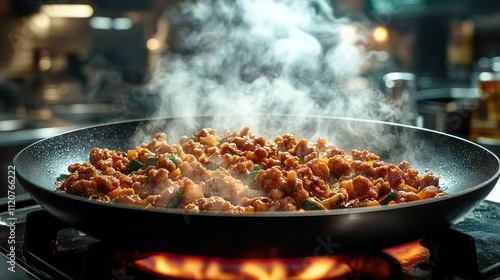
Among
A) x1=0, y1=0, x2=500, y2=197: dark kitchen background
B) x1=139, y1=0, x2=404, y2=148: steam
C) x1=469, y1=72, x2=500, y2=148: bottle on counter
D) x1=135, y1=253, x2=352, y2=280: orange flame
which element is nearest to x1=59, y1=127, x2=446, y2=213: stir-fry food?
x1=135, y1=253, x2=352, y2=280: orange flame

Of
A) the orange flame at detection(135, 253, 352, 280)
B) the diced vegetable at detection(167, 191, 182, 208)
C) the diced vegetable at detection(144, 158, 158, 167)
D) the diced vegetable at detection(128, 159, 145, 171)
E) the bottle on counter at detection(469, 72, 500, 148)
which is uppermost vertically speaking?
the bottle on counter at detection(469, 72, 500, 148)

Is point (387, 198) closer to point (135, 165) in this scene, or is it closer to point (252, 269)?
point (252, 269)

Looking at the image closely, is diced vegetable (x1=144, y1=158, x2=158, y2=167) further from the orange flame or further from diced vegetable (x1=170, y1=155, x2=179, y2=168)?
the orange flame

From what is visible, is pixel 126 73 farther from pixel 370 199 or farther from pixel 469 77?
pixel 469 77

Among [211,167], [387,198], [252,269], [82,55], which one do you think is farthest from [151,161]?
[82,55]

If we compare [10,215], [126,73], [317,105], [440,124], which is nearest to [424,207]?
[10,215]
